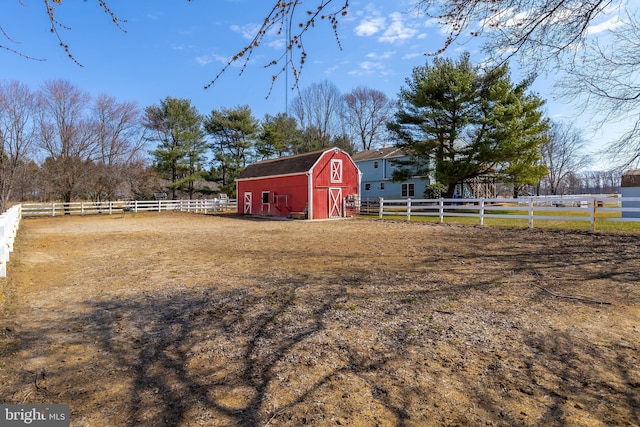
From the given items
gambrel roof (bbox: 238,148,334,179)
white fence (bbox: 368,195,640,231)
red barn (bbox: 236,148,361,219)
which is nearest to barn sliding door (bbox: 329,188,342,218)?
red barn (bbox: 236,148,361,219)

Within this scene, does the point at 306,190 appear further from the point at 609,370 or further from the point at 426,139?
the point at 609,370

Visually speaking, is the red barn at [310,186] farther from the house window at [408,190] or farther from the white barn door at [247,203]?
the house window at [408,190]

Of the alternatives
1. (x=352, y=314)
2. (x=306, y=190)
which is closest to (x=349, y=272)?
(x=352, y=314)

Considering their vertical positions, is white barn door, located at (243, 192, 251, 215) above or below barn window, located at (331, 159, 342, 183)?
below

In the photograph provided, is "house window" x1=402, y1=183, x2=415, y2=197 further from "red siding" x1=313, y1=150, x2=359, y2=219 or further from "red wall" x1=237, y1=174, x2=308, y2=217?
"red wall" x1=237, y1=174, x2=308, y2=217

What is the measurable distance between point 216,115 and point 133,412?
39.7 metres

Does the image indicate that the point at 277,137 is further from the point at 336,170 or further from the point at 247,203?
the point at 336,170

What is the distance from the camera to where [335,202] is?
21.0 metres

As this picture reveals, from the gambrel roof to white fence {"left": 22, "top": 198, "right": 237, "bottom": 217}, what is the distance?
6.07m

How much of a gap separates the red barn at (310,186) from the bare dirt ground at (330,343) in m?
13.4

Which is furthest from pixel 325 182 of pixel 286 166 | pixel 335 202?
pixel 286 166

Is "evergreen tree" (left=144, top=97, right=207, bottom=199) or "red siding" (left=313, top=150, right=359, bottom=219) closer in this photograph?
"red siding" (left=313, top=150, right=359, bottom=219)

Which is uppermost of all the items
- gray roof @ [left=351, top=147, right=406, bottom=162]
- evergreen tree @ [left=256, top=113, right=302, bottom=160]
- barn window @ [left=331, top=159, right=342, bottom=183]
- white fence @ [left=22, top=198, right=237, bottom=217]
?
evergreen tree @ [left=256, top=113, right=302, bottom=160]

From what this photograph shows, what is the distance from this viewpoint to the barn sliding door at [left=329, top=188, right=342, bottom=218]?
68.1ft
